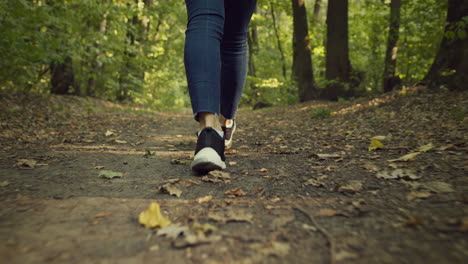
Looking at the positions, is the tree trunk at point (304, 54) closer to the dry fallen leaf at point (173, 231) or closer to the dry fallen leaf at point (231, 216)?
the dry fallen leaf at point (231, 216)

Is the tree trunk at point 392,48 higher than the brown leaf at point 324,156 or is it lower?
higher

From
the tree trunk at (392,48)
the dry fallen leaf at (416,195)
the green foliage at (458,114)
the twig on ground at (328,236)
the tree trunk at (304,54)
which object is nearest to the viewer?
the twig on ground at (328,236)

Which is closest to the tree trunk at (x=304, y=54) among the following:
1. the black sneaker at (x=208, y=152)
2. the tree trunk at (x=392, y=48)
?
the tree trunk at (x=392, y=48)

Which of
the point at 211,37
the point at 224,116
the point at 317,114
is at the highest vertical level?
the point at 211,37

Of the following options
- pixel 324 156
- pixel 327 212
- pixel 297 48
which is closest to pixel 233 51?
pixel 324 156

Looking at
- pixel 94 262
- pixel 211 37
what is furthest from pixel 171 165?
pixel 94 262

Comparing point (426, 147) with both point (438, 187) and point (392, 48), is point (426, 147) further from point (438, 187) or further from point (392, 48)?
point (392, 48)

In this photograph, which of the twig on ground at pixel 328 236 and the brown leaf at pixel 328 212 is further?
the brown leaf at pixel 328 212

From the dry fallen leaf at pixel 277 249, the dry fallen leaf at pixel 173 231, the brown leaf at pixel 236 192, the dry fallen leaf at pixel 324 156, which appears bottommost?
the dry fallen leaf at pixel 324 156

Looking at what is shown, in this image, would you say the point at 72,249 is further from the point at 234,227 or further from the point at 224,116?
the point at 224,116

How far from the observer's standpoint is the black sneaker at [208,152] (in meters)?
1.50

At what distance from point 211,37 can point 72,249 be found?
50.2 inches

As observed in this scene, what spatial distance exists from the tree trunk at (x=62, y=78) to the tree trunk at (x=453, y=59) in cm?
917

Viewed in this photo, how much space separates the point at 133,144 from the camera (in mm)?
2879
